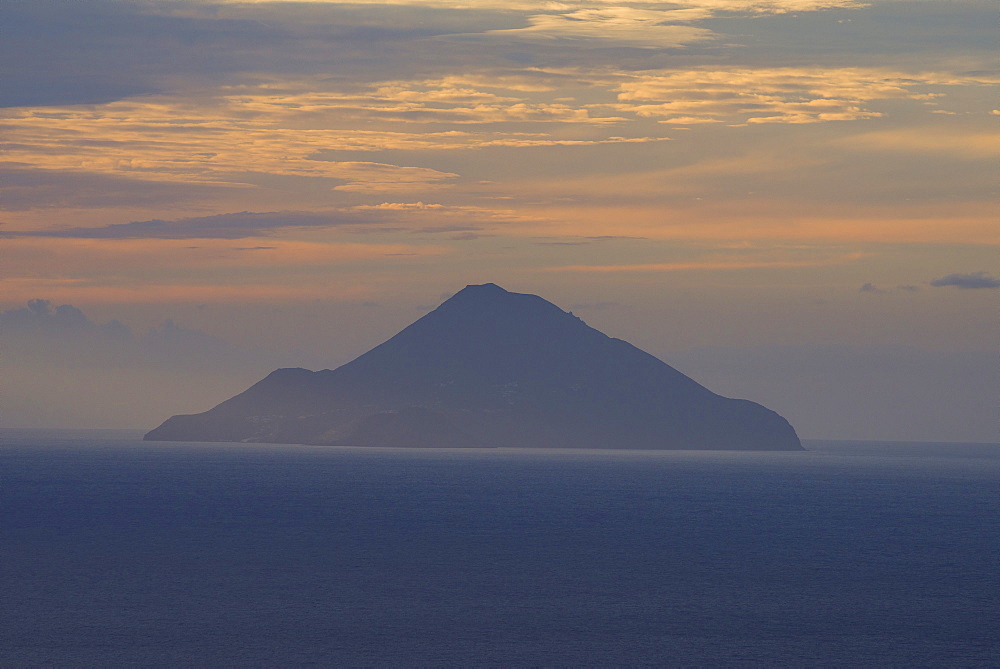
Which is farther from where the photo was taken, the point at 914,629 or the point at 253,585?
the point at 253,585

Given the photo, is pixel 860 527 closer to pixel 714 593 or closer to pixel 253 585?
pixel 714 593

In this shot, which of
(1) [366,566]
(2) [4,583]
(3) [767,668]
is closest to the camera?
(3) [767,668]

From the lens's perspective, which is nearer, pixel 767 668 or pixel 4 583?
pixel 767 668

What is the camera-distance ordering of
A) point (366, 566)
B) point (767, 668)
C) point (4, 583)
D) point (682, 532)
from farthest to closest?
point (682, 532), point (366, 566), point (4, 583), point (767, 668)

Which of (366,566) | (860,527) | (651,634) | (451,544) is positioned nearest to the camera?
(651,634)

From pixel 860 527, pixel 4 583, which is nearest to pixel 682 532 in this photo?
pixel 860 527

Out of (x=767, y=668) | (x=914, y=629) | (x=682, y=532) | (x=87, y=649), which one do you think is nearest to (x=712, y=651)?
(x=767, y=668)

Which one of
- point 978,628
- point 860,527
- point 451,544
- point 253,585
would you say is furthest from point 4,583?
point 860,527

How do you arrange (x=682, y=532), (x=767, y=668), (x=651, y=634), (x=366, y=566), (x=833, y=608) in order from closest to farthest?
1. (x=767, y=668)
2. (x=651, y=634)
3. (x=833, y=608)
4. (x=366, y=566)
5. (x=682, y=532)

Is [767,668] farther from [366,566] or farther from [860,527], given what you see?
[860,527]
